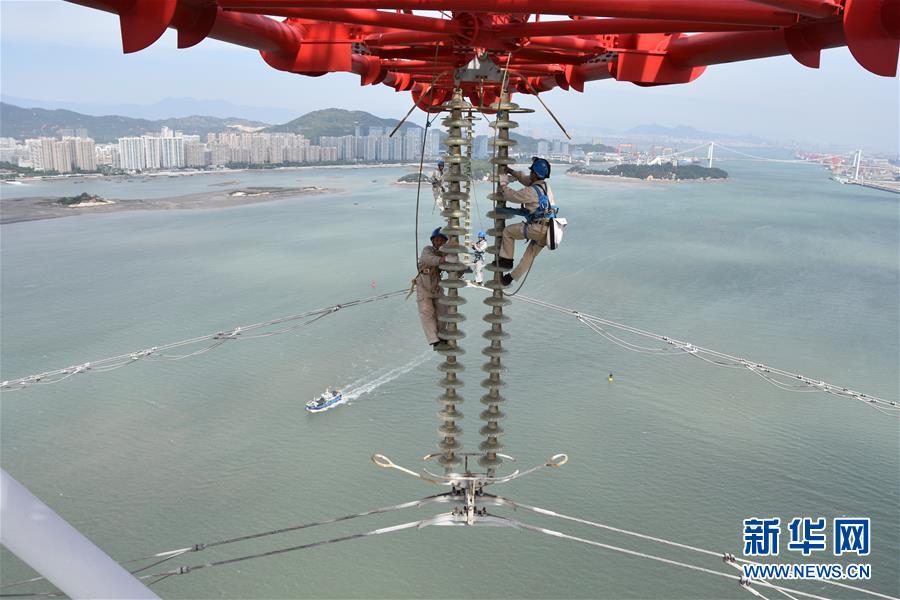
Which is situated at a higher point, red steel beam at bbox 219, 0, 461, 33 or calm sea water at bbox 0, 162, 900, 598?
red steel beam at bbox 219, 0, 461, 33

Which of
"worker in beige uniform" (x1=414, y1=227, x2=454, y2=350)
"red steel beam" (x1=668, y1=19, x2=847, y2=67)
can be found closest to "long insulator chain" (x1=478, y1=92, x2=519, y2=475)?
"worker in beige uniform" (x1=414, y1=227, x2=454, y2=350)

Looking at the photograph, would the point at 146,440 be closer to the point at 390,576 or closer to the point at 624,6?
the point at 390,576

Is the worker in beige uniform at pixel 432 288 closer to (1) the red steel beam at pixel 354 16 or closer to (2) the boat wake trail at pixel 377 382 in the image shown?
(1) the red steel beam at pixel 354 16

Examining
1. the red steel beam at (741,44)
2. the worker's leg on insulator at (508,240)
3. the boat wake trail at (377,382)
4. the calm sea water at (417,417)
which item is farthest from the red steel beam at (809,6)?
the boat wake trail at (377,382)

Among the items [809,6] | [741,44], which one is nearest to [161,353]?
[741,44]

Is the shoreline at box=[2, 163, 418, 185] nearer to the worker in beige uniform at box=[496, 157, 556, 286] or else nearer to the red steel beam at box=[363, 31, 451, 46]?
the red steel beam at box=[363, 31, 451, 46]
